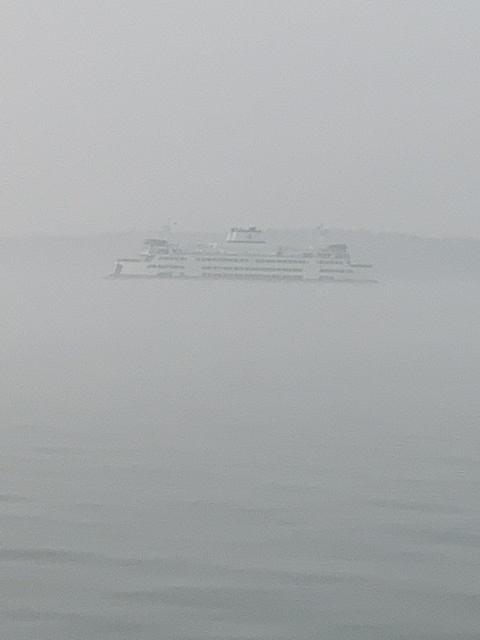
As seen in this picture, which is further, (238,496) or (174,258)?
(174,258)

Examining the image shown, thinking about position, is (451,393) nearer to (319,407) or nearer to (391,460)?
(319,407)

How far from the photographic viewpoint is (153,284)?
70688mm

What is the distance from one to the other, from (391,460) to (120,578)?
17.0 ft

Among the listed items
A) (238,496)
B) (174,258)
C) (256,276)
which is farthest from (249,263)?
(238,496)

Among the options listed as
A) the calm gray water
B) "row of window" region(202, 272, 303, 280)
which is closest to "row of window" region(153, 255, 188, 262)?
"row of window" region(202, 272, 303, 280)

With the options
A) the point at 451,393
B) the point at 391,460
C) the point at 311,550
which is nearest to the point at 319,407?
the point at 451,393

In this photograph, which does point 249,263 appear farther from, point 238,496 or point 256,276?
point 238,496

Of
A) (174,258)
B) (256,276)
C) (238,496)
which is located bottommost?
(238,496)

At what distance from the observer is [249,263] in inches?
2928

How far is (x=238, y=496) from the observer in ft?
37.0

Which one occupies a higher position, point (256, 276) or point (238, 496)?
point (256, 276)

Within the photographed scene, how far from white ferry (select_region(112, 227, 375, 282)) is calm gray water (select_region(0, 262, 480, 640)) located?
48.3m

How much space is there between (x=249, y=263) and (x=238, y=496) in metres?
63.3

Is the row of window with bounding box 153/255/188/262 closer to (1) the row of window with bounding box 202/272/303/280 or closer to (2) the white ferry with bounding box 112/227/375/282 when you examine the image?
(2) the white ferry with bounding box 112/227/375/282
